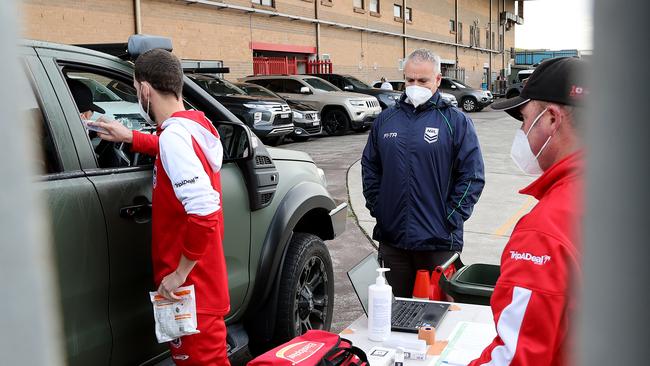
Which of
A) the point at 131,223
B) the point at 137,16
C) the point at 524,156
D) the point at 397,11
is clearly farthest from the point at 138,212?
the point at 397,11

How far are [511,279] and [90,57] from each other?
2.17m

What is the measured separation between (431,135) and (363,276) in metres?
1.11

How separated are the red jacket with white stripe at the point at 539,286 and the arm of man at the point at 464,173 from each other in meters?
2.04

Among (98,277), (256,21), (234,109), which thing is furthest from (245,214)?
(256,21)

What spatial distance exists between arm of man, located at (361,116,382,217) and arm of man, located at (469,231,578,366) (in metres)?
2.34

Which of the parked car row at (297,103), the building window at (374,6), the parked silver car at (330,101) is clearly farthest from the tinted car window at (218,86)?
the building window at (374,6)

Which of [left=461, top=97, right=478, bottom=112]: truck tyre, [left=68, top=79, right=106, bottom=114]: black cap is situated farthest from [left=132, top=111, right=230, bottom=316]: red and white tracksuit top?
[left=461, top=97, right=478, bottom=112]: truck tyre

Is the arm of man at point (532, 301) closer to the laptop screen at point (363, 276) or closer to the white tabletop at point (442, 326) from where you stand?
the white tabletop at point (442, 326)

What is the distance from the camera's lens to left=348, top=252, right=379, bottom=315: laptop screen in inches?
118

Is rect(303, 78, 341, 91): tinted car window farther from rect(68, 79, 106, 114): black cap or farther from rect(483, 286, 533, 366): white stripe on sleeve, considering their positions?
rect(483, 286, 533, 366): white stripe on sleeve

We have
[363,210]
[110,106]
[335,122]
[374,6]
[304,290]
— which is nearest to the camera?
[110,106]

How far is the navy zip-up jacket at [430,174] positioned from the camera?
3.84m

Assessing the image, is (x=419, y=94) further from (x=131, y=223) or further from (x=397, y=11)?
(x=397, y=11)

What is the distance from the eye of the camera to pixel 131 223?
2842 mm
